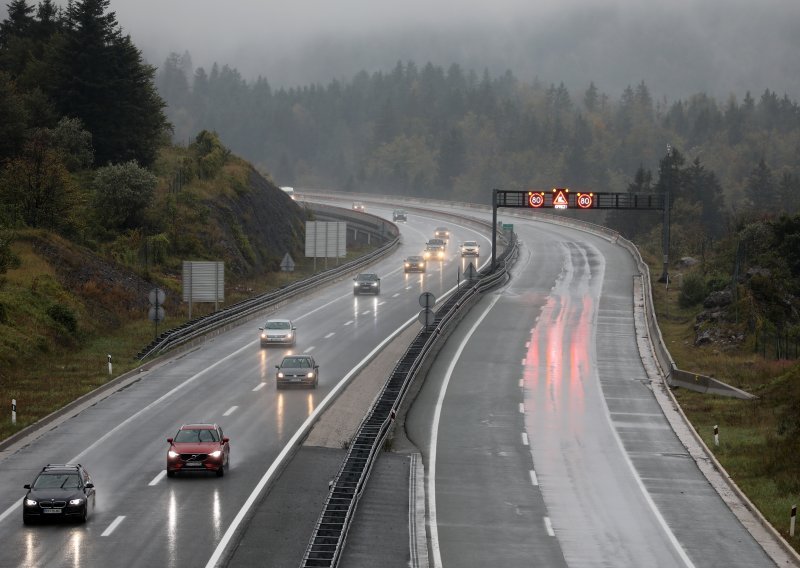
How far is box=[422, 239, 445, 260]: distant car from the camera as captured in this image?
11056 cm

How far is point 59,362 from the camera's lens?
53.7m

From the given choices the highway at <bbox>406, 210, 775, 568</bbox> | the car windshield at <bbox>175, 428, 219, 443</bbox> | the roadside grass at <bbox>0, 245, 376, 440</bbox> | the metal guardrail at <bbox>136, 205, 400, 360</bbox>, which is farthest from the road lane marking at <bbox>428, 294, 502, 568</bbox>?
the roadside grass at <bbox>0, 245, 376, 440</bbox>

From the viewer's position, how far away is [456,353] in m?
58.6

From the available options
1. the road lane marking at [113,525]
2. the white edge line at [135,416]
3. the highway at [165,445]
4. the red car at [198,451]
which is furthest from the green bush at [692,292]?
the road lane marking at [113,525]

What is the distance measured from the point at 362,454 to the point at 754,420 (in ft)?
59.5

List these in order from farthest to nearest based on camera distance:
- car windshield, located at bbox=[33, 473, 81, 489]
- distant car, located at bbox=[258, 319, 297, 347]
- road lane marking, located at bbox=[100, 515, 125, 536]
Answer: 1. distant car, located at bbox=[258, 319, 297, 347]
2. car windshield, located at bbox=[33, 473, 81, 489]
3. road lane marking, located at bbox=[100, 515, 125, 536]

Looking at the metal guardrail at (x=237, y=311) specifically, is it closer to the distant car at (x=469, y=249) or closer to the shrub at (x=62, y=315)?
the shrub at (x=62, y=315)

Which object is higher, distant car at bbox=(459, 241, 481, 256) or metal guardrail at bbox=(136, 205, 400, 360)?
distant car at bbox=(459, 241, 481, 256)

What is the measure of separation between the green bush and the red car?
5477 centimetres

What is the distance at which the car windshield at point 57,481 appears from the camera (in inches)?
1115

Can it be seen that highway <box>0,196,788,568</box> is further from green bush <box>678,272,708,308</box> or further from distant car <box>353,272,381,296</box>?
green bush <box>678,272,708,308</box>

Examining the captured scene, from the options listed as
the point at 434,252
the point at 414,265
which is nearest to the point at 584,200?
the point at 414,265

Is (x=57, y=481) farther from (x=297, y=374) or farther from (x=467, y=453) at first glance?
(x=297, y=374)

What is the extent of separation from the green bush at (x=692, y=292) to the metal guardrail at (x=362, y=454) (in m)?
22.9
